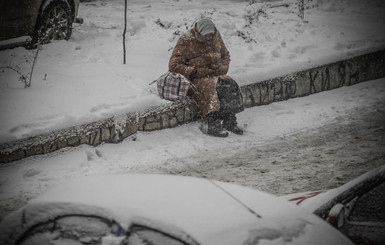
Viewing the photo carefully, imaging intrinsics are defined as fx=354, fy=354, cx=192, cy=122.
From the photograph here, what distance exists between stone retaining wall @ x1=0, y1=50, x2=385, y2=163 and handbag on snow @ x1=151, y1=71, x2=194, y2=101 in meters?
0.20

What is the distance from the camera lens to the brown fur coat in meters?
5.27

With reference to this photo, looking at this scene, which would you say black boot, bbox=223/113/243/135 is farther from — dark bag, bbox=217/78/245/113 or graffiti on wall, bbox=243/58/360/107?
graffiti on wall, bbox=243/58/360/107

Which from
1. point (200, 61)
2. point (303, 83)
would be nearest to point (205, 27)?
point (200, 61)

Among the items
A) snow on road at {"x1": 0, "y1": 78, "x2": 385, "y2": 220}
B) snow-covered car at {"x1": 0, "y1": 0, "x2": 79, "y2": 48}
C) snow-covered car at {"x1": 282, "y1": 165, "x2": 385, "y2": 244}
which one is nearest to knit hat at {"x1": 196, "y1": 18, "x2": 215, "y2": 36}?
snow on road at {"x1": 0, "y1": 78, "x2": 385, "y2": 220}

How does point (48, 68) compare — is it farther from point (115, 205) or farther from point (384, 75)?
point (384, 75)

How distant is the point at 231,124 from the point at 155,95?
48.8 inches

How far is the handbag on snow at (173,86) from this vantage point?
515 centimetres

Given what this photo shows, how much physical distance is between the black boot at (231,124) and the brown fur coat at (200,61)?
409 millimetres

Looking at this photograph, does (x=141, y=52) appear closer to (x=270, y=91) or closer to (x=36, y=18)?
(x=36, y=18)

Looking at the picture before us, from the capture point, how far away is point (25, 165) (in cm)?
410

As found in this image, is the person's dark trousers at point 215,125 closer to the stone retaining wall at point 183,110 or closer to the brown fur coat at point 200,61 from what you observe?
the brown fur coat at point 200,61

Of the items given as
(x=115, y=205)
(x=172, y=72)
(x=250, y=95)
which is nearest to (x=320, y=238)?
(x=115, y=205)

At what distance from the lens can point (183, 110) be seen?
548 cm

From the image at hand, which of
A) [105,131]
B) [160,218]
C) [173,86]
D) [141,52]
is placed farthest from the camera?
[141,52]
